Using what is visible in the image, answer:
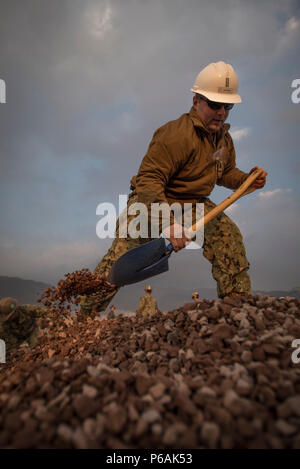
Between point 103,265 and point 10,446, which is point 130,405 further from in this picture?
point 103,265

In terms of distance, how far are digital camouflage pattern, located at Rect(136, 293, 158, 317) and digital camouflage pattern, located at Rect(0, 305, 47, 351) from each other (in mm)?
2161

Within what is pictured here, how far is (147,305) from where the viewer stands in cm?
636

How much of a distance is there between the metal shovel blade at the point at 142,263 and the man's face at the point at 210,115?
1.81 metres

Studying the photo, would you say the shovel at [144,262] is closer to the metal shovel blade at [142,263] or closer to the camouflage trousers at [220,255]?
the metal shovel blade at [142,263]

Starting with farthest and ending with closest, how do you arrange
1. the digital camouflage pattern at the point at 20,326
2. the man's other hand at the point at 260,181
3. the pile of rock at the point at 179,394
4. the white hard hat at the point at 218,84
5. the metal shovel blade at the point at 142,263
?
1. the digital camouflage pattern at the point at 20,326
2. the man's other hand at the point at 260,181
3. the white hard hat at the point at 218,84
4. the metal shovel blade at the point at 142,263
5. the pile of rock at the point at 179,394

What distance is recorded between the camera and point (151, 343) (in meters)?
2.24

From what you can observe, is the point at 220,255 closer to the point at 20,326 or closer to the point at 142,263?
the point at 142,263

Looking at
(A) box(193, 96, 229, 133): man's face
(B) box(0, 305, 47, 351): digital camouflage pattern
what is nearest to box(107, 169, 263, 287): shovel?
(A) box(193, 96, 229, 133): man's face

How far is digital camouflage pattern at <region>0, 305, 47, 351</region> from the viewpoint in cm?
486

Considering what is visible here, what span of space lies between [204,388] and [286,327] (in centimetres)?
103

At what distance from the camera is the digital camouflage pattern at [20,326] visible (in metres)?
4.86

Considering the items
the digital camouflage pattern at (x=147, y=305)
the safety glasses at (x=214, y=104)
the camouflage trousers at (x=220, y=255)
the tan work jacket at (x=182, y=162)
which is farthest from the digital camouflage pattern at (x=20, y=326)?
the safety glasses at (x=214, y=104)

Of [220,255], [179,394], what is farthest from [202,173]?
[179,394]

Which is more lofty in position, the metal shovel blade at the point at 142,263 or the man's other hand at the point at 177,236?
the man's other hand at the point at 177,236
